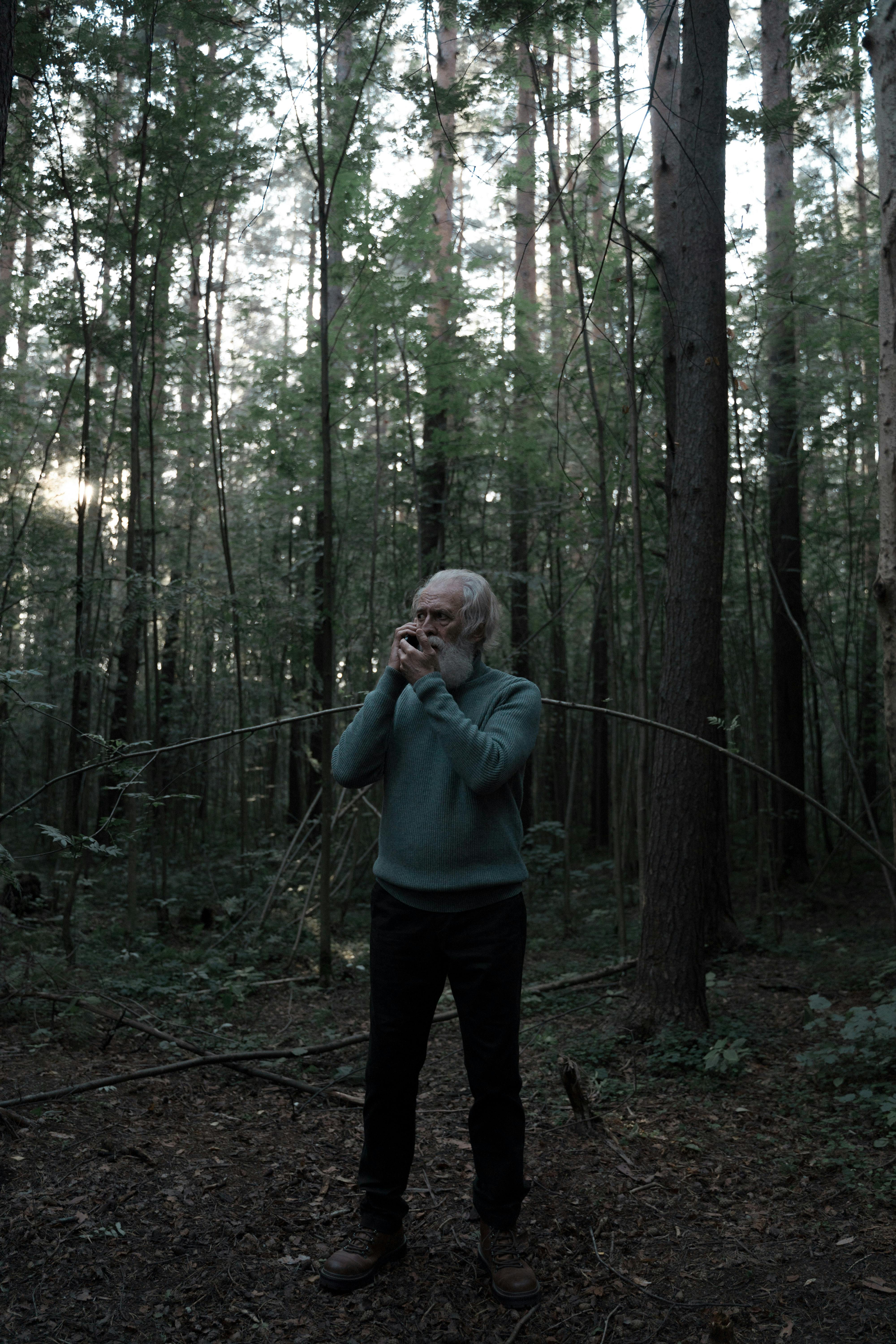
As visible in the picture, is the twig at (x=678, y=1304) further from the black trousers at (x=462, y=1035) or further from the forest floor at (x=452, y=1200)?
the black trousers at (x=462, y=1035)

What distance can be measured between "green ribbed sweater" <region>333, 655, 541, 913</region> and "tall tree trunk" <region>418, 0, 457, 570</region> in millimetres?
4785

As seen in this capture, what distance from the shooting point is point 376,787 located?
7.69m

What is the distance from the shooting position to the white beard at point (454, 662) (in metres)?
2.55

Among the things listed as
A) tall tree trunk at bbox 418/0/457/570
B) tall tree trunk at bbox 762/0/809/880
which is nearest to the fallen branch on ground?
tall tree trunk at bbox 418/0/457/570

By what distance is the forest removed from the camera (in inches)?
105

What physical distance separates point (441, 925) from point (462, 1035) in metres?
0.31

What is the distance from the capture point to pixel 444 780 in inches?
95.3

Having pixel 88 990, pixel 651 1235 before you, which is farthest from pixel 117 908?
pixel 651 1235

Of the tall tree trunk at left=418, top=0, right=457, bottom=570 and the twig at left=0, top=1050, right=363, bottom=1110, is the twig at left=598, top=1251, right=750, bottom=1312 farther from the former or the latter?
the tall tree trunk at left=418, top=0, right=457, bottom=570

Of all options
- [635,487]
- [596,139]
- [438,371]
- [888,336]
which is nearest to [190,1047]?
[635,487]

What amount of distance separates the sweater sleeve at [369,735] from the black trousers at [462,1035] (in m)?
0.32

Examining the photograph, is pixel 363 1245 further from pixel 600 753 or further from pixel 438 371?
pixel 600 753

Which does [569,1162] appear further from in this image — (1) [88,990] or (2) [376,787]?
(2) [376,787]

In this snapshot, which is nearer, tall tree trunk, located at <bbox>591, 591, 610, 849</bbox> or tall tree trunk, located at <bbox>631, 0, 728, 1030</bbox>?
tall tree trunk, located at <bbox>631, 0, 728, 1030</bbox>
